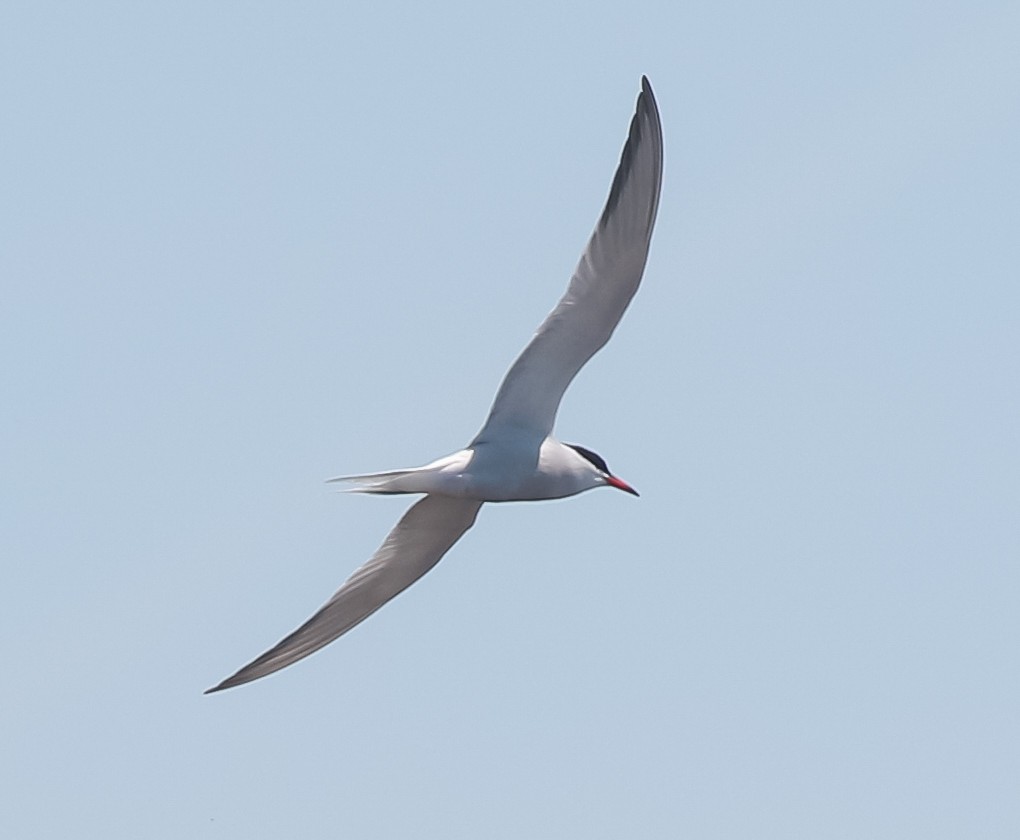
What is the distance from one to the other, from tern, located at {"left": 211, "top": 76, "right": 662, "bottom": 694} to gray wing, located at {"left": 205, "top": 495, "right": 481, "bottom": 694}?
1.09 ft

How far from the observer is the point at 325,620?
1916cm

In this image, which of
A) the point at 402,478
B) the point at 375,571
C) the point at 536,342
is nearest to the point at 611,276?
the point at 536,342

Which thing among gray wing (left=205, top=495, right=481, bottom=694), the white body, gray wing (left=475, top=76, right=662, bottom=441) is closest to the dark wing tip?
gray wing (left=475, top=76, right=662, bottom=441)

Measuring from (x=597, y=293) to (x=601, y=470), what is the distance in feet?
5.35

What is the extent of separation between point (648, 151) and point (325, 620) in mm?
4744

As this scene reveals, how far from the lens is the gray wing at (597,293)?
17438mm

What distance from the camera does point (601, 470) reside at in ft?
60.8

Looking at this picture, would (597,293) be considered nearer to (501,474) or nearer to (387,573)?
(501,474)

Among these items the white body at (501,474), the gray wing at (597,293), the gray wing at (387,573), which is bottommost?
the gray wing at (387,573)

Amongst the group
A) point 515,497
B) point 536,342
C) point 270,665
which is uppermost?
point 536,342

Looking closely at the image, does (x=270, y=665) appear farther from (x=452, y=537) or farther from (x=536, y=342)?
(x=536, y=342)

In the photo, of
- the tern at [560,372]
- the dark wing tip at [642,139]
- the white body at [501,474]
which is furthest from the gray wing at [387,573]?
the dark wing tip at [642,139]

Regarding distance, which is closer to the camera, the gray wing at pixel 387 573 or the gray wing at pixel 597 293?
the gray wing at pixel 597 293

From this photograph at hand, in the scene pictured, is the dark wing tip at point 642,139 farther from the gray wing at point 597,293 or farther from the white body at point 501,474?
the white body at point 501,474
